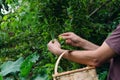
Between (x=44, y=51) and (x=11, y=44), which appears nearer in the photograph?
(x=44, y=51)

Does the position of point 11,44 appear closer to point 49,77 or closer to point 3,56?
point 3,56

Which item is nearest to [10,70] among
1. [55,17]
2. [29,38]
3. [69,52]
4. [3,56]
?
[3,56]

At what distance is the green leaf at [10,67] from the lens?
14.1 ft

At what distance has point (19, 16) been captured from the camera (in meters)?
3.77

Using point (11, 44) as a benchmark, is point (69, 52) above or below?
above

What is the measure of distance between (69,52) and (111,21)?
5.33 ft

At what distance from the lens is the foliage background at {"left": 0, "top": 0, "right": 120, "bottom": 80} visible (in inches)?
138

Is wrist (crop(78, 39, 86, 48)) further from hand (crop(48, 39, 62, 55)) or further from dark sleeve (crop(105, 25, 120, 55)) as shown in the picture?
dark sleeve (crop(105, 25, 120, 55))

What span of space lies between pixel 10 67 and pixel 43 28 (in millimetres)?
1024

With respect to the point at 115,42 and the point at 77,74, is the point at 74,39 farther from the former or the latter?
the point at 115,42

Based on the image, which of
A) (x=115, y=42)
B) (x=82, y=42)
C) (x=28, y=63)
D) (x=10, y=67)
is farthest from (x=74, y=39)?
(x=10, y=67)

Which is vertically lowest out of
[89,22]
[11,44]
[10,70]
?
[10,70]

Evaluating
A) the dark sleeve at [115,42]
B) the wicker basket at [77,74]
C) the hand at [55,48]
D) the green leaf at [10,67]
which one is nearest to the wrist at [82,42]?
the hand at [55,48]

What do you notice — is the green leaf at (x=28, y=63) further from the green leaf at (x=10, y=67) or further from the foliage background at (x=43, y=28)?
the green leaf at (x=10, y=67)
